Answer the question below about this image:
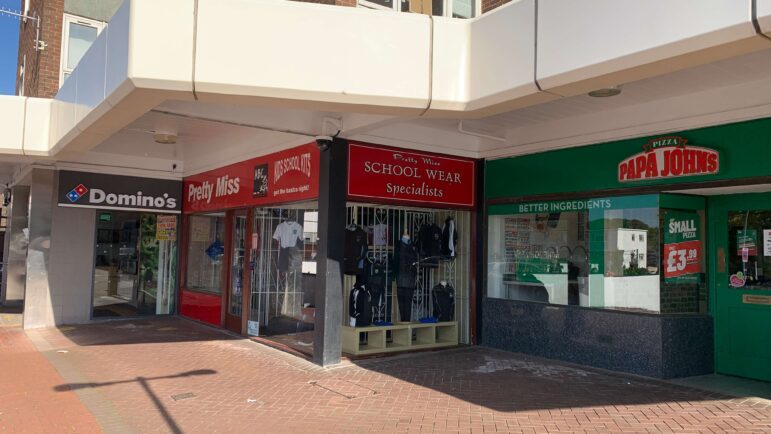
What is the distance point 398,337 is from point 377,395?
2.64m

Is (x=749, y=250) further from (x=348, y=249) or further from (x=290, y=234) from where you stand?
(x=290, y=234)

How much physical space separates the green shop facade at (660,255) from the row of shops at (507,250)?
2 centimetres

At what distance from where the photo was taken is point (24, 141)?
9539 mm

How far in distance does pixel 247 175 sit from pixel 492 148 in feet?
14.2

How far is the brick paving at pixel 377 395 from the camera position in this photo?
537 cm

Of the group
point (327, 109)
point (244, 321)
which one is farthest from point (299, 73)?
point (244, 321)

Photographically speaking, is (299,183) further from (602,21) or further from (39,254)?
(39,254)

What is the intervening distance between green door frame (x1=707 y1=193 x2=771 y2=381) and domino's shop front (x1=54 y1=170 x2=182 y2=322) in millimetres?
Result: 10587

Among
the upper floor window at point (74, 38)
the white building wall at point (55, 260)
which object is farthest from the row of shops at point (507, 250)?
the upper floor window at point (74, 38)

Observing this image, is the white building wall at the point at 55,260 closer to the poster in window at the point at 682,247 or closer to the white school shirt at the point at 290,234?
the white school shirt at the point at 290,234

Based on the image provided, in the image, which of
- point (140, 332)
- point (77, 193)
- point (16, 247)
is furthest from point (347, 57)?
point (16, 247)

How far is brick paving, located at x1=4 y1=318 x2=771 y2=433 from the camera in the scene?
5.37m

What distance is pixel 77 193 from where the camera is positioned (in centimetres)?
1145

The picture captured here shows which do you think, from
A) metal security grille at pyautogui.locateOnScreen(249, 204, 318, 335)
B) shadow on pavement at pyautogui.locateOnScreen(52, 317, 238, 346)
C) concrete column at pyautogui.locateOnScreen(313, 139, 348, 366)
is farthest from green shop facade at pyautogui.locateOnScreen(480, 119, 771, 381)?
shadow on pavement at pyautogui.locateOnScreen(52, 317, 238, 346)
